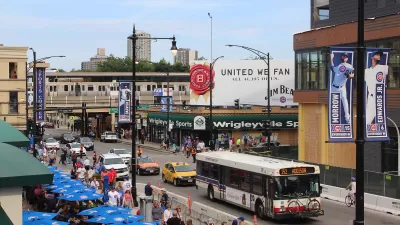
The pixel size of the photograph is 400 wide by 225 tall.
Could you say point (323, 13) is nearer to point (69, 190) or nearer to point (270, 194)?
point (270, 194)

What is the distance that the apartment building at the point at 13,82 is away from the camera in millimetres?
63875

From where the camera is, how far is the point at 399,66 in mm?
36688

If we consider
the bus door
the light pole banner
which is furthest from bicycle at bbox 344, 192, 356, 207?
the light pole banner

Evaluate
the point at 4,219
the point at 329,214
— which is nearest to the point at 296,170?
the point at 329,214

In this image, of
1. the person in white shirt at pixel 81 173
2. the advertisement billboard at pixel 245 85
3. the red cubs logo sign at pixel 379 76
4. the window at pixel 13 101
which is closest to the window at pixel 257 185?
the red cubs logo sign at pixel 379 76

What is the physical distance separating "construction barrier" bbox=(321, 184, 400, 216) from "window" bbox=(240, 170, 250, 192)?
6.60 metres

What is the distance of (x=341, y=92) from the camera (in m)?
14.5

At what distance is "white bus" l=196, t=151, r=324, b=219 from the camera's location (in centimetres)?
2509

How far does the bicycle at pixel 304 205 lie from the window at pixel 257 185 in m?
1.54

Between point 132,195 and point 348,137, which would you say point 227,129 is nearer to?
point 132,195

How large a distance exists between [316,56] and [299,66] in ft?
7.18

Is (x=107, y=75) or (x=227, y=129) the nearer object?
(x=227, y=129)

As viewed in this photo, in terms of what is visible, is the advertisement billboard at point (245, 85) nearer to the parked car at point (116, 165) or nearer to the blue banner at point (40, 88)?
the blue banner at point (40, 88)

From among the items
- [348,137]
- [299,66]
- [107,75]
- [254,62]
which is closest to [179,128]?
[254,62]
